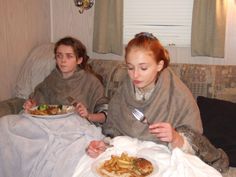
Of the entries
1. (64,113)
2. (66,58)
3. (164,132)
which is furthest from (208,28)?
(164,132)

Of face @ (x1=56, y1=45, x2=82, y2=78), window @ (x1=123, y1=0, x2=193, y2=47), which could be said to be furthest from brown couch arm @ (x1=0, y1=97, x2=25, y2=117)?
window @ (x1=123, y1=0, x2=193, y2=47)

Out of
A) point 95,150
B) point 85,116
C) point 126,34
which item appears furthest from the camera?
point 126,34

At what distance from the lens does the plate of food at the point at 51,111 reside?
197 cm

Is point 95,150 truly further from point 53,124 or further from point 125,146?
point 53,124

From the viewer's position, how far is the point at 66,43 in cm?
241

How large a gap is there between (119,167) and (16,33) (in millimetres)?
1875

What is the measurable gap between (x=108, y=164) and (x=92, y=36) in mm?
1994

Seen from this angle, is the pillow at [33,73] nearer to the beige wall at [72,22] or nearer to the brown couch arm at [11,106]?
the brown couch arm at [11,106]

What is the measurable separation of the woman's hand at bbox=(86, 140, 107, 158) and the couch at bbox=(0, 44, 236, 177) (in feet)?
2.45

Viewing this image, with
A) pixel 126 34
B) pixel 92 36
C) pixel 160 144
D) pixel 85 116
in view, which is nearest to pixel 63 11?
pixel 92 36

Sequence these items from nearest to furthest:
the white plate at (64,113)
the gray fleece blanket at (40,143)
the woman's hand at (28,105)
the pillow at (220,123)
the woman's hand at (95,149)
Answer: the woman's hand at (95,149) < the gray fleece blanket at (40,143) < the white plate at (64,113) < the pillow at (220,123) < the woman's hand at (28,105)

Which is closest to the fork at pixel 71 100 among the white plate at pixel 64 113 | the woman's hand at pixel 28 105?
the white plate at pixel 64 113

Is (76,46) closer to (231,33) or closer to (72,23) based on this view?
(72,23)

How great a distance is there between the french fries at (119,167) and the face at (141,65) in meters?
0.40
